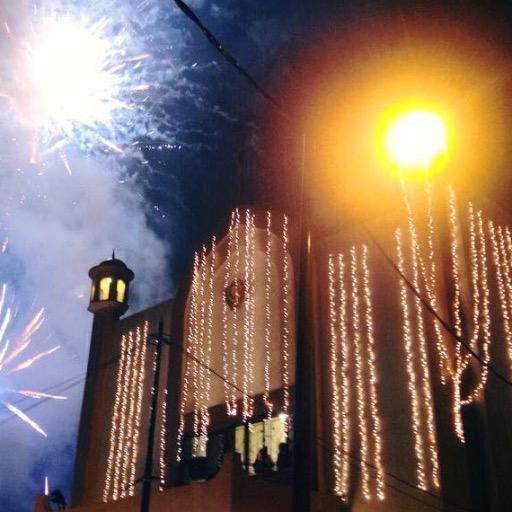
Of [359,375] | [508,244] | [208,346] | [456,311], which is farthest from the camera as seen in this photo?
[208,346]

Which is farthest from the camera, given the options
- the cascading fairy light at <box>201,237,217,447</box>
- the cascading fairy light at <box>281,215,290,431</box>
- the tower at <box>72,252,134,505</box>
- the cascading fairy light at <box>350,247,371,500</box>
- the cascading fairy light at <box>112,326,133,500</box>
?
the tower at <box>72,252,134,505</box>

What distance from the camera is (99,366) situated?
75.5 ft

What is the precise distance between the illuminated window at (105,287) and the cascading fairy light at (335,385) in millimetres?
11331

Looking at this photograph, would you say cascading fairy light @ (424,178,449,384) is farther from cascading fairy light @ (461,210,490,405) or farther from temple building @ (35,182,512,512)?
cascading fairy light @ (461,210,490,405)

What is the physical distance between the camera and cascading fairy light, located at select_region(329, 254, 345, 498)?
1469 centimetres

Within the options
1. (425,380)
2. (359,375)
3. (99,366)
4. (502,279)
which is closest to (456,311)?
(425,380)

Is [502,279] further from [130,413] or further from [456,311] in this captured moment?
[130,413]

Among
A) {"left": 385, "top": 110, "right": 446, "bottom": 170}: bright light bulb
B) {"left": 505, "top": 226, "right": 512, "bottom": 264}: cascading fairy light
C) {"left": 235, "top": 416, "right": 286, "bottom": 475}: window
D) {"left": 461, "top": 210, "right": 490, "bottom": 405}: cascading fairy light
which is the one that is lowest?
{"left": 235, "top": 416, "right": 286, "bottom": 475}: window

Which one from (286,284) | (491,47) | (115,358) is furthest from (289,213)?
(115,358)

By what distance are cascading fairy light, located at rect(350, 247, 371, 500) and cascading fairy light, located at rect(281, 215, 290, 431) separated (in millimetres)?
2405

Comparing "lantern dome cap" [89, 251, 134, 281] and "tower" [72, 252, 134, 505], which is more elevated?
"lantern dome cap" [89, 251, 134, 281]

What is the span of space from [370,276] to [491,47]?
22.8 feet

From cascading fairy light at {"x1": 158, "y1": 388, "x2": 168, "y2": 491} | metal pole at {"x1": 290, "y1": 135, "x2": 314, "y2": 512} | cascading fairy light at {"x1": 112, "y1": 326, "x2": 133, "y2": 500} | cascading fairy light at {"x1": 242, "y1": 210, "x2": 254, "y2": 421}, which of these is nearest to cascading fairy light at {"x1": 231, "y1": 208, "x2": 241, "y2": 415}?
cascading fairy light at {"x1": 242, "y1": 210, "x2": 254, "y2": 421}

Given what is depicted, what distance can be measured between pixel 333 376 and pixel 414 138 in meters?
9.80
